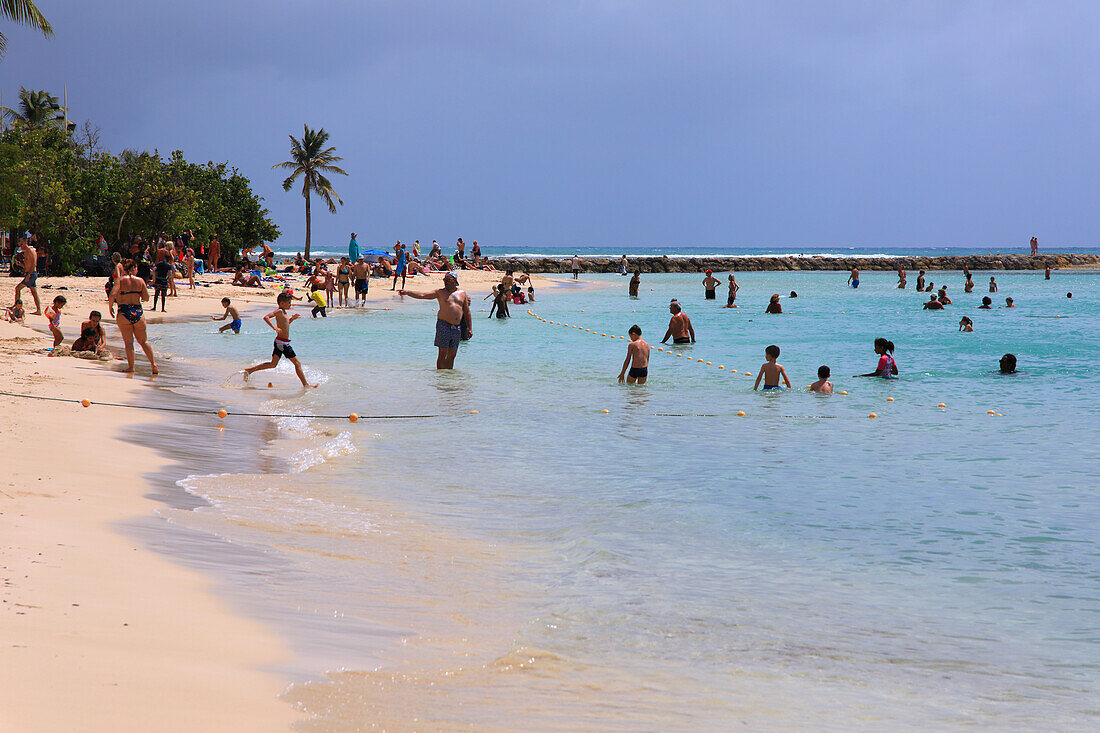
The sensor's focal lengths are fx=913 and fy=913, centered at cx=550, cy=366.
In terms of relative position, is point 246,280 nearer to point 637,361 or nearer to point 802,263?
point 637,361

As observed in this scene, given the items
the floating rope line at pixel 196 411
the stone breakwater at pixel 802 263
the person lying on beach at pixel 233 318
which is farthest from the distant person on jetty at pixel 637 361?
the stone breakwater at pixel 802 263

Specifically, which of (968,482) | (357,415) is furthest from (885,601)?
(357,415)

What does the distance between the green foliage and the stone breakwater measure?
→ 39836mm

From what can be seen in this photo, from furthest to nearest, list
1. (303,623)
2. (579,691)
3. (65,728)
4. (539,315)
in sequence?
(539,315), (303,623), (579,691), (65,728)

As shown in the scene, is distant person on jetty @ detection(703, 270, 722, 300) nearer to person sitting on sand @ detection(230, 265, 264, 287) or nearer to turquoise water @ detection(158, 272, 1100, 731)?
person sitting on sand @ detection(230, 265, 264, 287)

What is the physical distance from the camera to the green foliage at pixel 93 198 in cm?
2919

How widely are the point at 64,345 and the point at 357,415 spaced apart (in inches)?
275

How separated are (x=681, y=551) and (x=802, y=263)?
313ft

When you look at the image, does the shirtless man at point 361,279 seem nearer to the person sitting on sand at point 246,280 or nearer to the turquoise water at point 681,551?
the person sitting on sand at point 246,280

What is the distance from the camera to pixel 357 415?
12.1m

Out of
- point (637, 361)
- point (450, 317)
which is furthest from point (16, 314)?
point (637, 361)

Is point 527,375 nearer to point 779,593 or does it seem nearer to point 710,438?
point 710,438

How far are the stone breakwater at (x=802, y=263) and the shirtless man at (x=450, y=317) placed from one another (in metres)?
63.6

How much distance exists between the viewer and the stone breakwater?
83.2 m
